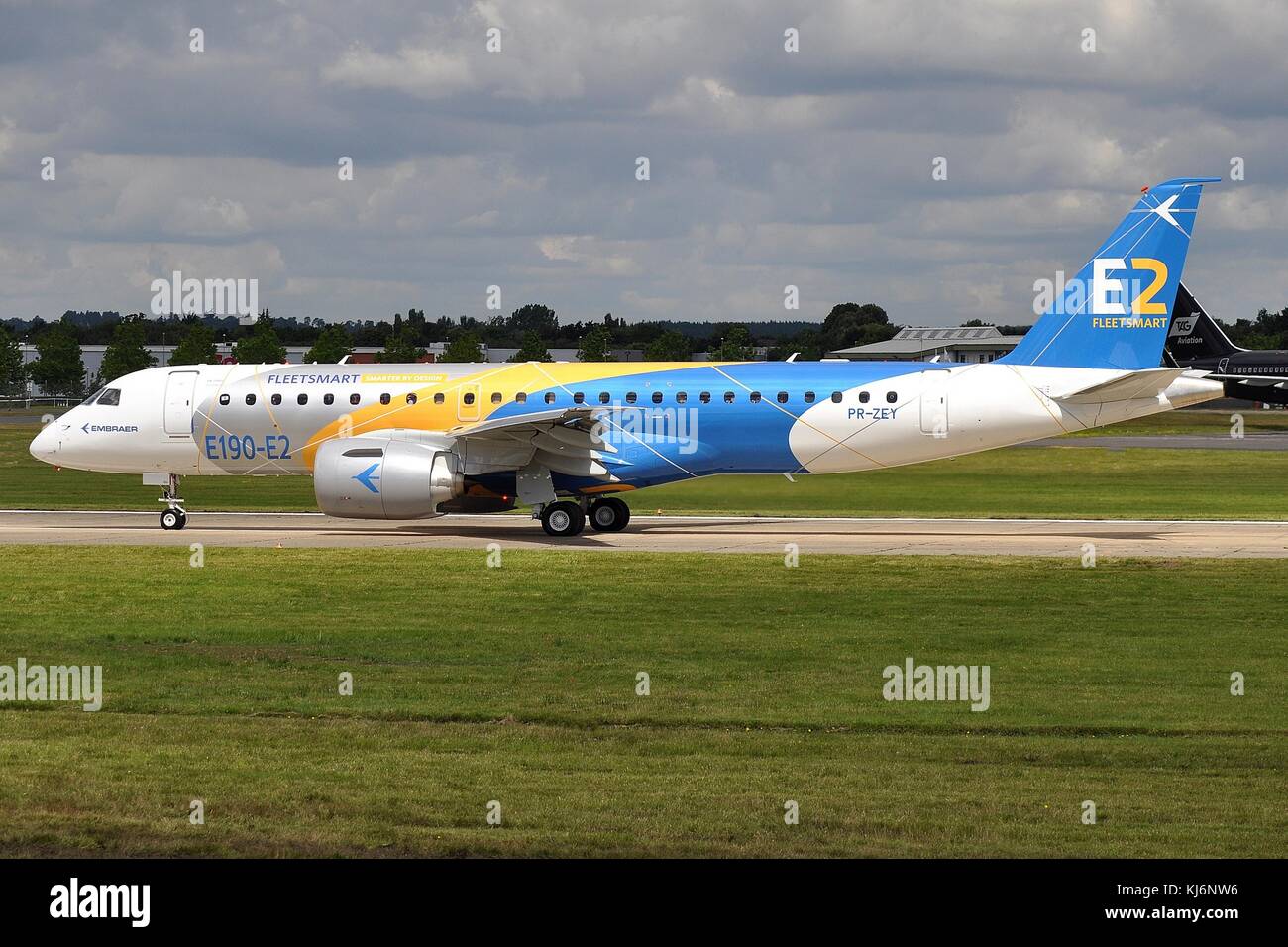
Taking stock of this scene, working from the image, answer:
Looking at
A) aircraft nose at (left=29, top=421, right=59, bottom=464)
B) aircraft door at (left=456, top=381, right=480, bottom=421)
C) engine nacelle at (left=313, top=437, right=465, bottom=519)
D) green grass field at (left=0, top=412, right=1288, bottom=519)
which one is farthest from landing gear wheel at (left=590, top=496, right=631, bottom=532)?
aircraft nose at (left=29, top=421, right=59, bottom=464)

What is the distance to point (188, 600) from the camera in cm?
2425

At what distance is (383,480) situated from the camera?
1272 inches

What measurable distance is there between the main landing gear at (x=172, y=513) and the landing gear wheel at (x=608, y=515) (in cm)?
950

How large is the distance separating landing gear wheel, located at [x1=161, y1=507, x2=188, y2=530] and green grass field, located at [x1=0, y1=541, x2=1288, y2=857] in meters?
9.18

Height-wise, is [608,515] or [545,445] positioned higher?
[545,445]

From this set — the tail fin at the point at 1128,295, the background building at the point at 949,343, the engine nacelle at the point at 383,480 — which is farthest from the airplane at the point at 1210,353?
the engine nacelle at the point at 383,480

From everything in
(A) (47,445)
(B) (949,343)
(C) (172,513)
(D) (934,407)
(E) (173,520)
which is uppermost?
(B) (949,343)

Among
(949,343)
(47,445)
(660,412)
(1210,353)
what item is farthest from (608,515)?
(949,343)

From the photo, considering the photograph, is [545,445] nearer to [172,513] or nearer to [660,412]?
[660,412]

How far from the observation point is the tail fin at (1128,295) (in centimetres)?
3428

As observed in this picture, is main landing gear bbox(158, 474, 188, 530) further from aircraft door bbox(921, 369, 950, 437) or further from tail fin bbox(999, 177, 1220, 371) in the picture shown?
tail fin bbox(999, 177, 1220, 371)

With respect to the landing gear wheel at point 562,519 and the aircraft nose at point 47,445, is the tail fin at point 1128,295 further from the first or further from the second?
the aircraft nose at point 47,445

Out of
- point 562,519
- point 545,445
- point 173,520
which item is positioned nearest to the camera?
point 545,445

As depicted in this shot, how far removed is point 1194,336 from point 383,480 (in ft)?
212
